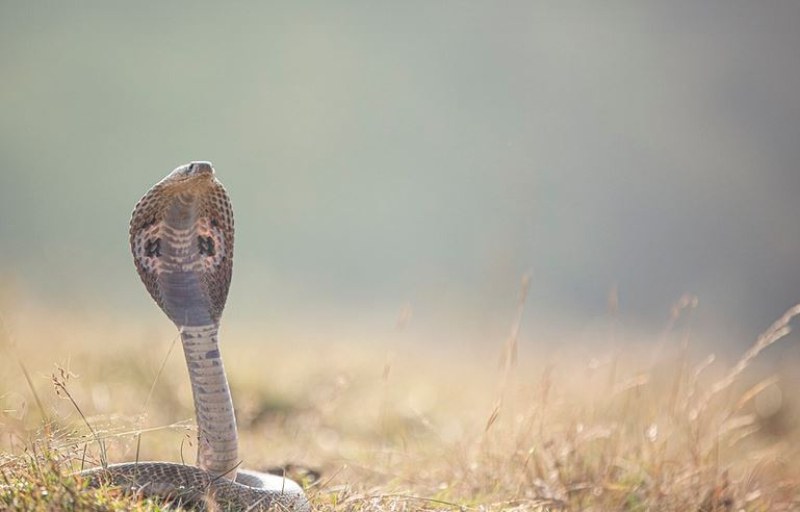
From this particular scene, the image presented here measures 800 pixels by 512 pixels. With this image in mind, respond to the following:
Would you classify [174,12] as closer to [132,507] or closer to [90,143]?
[90,143]

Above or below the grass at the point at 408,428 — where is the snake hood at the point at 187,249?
above

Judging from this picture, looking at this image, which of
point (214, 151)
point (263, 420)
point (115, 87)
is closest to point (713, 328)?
point (263, 420)

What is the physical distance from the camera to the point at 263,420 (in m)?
7.77

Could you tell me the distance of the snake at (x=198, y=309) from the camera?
3.87 m

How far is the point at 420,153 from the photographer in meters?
75.3

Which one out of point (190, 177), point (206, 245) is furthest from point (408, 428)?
point (190, 177)

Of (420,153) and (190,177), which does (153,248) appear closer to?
(190,177)

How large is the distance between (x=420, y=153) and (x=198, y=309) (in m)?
71.7

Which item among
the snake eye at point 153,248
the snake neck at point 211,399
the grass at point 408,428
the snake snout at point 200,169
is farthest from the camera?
the grass at point 408,428

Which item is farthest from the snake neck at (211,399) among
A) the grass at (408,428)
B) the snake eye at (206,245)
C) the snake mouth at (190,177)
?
the snake mouth at (190,177)

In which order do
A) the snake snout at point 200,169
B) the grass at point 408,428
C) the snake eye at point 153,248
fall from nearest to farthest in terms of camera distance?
the snake snout at point 200,169
the snake eye at point 153,248
the grass at point 408,428

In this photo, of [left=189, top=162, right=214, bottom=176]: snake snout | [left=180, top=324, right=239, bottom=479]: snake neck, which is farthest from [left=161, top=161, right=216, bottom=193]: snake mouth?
[left=180, top=324, right=239, bottom=479]: snake neck

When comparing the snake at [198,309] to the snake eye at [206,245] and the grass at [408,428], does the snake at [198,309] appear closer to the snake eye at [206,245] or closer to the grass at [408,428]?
the snake eye at [206,245]

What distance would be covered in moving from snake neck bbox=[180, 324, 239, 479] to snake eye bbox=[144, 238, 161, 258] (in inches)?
13.8
